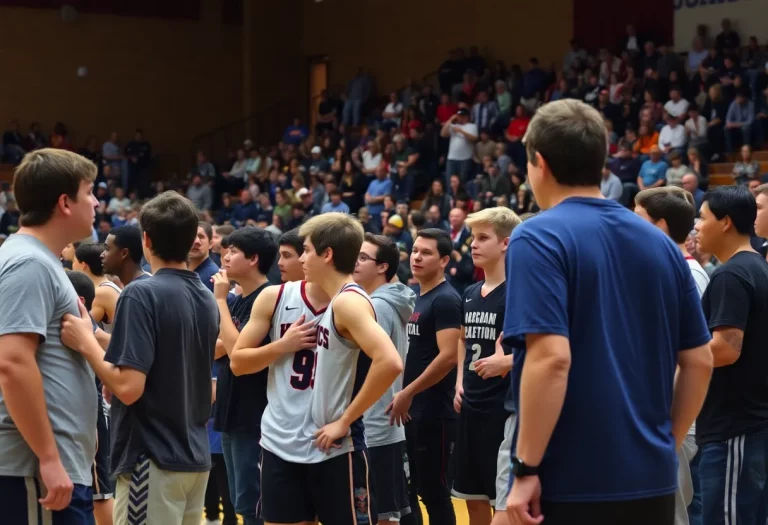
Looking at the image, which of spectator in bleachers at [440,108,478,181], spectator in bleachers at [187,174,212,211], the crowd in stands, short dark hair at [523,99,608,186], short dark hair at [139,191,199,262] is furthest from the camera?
spectator in bleachers at [187,174,212,211]

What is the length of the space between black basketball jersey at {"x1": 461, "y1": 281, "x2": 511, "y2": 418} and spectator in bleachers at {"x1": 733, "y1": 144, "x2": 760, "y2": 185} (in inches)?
382

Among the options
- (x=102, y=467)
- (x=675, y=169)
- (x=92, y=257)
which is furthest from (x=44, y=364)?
(x=675, y=169)

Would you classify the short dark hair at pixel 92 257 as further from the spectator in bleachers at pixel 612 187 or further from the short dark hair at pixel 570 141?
the spectator in bleachers at pixel 612 187

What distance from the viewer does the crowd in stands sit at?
15.0 m

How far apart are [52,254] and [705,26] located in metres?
16.7

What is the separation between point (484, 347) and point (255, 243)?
4.22 feet

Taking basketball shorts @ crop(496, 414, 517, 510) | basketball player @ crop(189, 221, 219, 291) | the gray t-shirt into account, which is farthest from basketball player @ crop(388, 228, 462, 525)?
the gray t-shirt

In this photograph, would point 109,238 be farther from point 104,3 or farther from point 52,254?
point 104,3

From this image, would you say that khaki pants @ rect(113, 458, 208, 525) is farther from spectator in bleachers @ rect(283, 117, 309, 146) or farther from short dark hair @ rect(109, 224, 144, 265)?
spectator in bleachers @ rect(283, 117, 309, 146)

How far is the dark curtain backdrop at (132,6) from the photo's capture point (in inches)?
991

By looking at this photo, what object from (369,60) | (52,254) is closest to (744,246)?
(52,254)

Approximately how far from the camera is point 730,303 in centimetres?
411

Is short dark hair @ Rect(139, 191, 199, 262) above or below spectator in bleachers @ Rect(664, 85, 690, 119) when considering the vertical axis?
below

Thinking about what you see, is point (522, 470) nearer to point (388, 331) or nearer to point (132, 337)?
point (132, 337)
